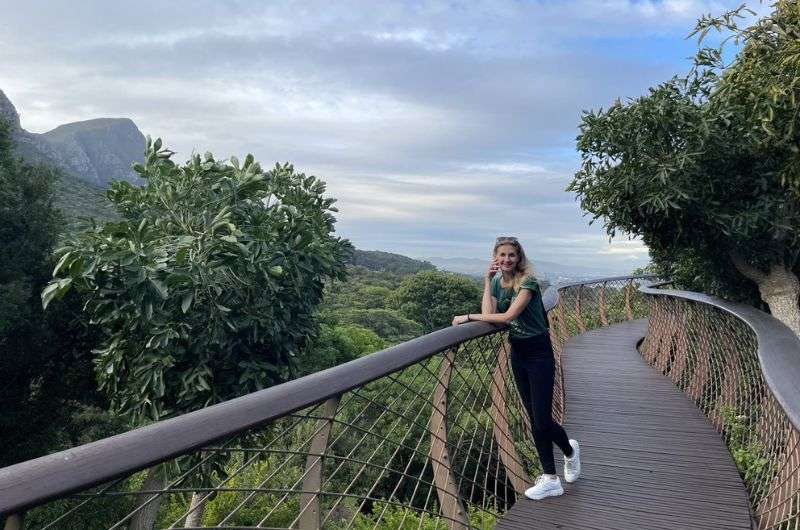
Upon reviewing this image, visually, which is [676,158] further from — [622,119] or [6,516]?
[6,516]

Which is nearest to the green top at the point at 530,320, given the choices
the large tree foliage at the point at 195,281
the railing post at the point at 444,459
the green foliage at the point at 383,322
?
the railing post at the point at 444,459

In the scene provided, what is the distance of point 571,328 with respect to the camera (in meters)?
11.2

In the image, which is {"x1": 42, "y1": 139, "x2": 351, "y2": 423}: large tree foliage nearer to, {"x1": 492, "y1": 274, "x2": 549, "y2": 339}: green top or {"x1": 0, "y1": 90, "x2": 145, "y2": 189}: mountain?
{"x1": 492, "y1": 274, "x2": 549, "y2": 339}: green top

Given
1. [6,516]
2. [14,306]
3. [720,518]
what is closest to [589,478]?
[720,518]

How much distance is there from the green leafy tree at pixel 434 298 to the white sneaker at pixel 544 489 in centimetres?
3537

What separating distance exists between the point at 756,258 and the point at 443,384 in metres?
7.48

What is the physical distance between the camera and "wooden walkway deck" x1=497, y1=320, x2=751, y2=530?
9.41 ft

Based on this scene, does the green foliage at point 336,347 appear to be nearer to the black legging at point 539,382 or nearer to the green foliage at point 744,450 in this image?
the green foliage at point 744,450

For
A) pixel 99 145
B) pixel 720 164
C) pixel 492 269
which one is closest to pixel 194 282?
pixel 492 269

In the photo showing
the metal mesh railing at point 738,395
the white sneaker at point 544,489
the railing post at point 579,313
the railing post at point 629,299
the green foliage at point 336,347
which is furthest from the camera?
the green foliage at point 336,347

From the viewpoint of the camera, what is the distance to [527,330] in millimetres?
2945

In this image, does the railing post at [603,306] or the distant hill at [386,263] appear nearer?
Result: the railing post at [603,306]

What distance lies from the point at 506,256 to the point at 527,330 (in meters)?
0.39

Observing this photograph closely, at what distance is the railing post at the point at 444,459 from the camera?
239 cm
